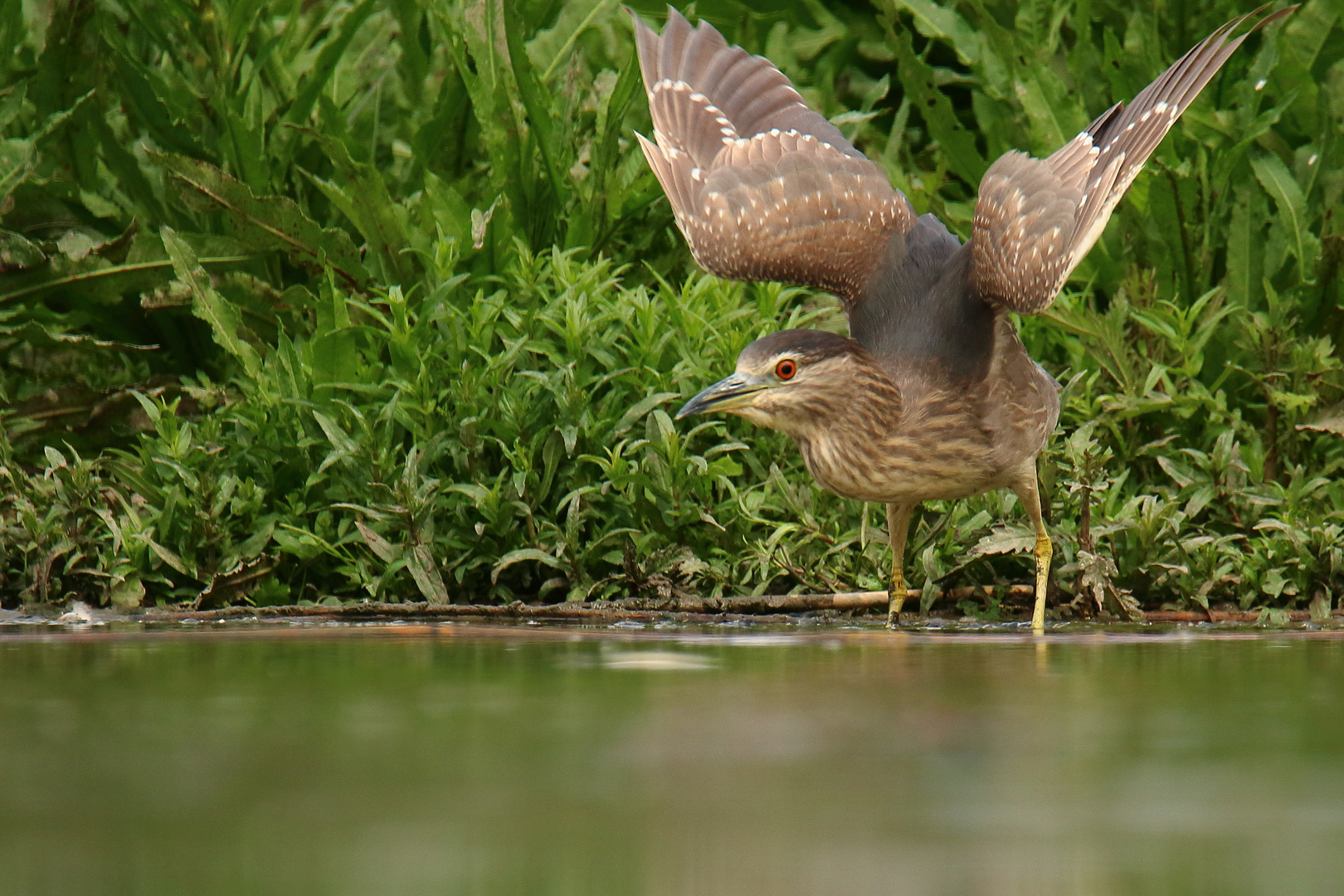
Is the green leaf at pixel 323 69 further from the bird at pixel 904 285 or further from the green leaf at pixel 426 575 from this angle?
the green leaf at pixel 426 575

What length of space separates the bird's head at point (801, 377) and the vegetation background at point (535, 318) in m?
0.66

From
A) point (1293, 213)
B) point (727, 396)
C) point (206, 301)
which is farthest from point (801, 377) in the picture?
point (1293, 213)

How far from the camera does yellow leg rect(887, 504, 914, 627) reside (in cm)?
454

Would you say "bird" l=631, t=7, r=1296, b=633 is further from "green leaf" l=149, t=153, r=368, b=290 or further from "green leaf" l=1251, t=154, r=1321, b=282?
Result: "green leaf" l=1251, t=154, r=1321, b=282

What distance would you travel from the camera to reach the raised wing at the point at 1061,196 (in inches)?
160

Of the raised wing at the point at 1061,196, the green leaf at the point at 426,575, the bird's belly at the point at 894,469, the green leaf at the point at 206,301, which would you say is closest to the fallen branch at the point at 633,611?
the green leaf at the point at 426,575

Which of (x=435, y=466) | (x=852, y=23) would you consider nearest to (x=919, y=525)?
(x=435, y=466)

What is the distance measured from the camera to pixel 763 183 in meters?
4.89

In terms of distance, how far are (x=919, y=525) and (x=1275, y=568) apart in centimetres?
107

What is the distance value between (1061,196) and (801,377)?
88cm

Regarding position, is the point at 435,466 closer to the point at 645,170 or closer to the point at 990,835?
the point at 645,170

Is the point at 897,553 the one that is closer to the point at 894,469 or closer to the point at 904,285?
the point at 894,469

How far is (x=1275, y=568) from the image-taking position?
15.3 ft

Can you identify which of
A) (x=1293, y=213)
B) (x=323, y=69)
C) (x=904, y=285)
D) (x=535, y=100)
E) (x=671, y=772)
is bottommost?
(x=671, y=772)
